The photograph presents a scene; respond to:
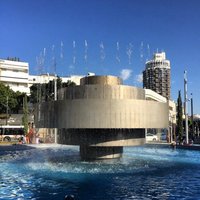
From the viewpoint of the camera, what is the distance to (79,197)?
13.5 meters

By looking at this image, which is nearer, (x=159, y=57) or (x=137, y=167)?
(x=137, y=167)

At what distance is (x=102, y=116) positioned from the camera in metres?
21.7

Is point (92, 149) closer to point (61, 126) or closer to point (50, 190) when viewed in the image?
point (61, 126)

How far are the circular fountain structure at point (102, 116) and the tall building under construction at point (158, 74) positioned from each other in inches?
5029

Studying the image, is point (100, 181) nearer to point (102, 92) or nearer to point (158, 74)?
point (102, 92)

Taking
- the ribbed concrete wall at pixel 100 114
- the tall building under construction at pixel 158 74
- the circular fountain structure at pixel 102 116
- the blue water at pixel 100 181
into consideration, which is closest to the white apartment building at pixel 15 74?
the tall building under construction at pixel 158 74

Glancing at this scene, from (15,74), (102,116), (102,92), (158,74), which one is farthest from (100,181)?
(158,74)

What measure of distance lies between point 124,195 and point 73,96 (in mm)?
11048

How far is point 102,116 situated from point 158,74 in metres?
147

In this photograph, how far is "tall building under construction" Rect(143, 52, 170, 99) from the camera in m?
155

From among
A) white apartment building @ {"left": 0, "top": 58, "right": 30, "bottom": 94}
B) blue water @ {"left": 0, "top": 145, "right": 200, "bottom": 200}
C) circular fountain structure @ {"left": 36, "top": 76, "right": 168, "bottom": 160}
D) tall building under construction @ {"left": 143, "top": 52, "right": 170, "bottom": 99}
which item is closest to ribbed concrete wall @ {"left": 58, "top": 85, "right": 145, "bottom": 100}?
circular fountain structure @ {"left": 36, "top": 76, "right": 168, "bottom": 160}

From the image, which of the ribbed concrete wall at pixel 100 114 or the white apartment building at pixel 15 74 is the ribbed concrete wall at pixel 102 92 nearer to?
the ribbed concrete wall at pixel 100 114

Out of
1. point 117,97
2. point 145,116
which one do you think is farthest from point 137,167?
point 117,97

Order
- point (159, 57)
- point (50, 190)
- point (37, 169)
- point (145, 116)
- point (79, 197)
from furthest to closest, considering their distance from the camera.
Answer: point (159, 57) < point (145, 116) < point (37, 169) < point (50, 190) < point (79, 197)
